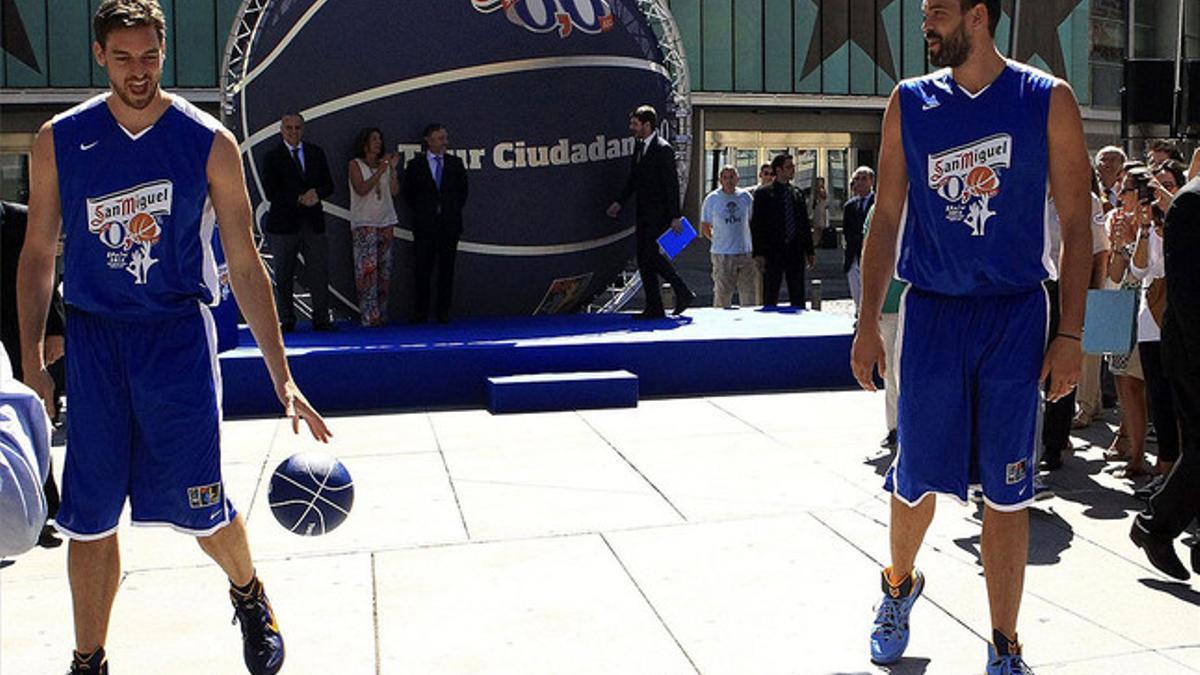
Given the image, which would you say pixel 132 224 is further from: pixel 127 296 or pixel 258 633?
pixel 258 633

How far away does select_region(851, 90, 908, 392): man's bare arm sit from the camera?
12.7ft

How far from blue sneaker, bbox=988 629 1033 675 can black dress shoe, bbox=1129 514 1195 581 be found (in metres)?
1.51

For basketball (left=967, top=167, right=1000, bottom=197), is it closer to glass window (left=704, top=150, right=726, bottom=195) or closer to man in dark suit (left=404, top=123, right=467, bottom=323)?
man in dark suit (left=404, top=123, right=467, bottom=323)

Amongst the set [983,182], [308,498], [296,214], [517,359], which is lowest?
[308,498]

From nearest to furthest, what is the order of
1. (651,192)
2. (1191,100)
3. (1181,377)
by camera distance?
(1181,377)
(651,192)
(1191,100)

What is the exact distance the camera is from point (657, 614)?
180 inches

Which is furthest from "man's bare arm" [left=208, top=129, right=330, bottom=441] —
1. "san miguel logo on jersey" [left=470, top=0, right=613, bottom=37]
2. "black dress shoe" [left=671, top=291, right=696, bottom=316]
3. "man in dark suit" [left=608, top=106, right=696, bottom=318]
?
"black dress shoe" [left=671, top=291, right=696, bottom=316]

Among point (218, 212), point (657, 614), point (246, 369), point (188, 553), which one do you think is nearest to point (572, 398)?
point (246, 369)

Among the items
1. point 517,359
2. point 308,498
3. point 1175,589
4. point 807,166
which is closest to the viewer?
point 308,498

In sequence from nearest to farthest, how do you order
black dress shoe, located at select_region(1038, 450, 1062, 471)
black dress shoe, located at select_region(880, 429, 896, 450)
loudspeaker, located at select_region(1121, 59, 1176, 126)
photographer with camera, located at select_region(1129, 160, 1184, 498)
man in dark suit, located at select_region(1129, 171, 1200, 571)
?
1. man in dark suit, located at select_region(1129, 171, 1200, 571)
2. photographer with camera, located at select_region(1129, 160, 1184, 498)
3. black dress shoe, located at select_region(1038, 450, 1062, 471)
4. black dress shoe, located at select_region(880, 429, 896, 450)
5. loudspeaker, located at select_region(1121, 59, 1176, 126)

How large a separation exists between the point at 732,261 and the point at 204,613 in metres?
9.58

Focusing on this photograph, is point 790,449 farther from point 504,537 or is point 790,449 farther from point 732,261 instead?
point 732,261

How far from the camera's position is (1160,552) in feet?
16.3

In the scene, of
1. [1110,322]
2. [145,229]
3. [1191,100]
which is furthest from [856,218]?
[145,229]
